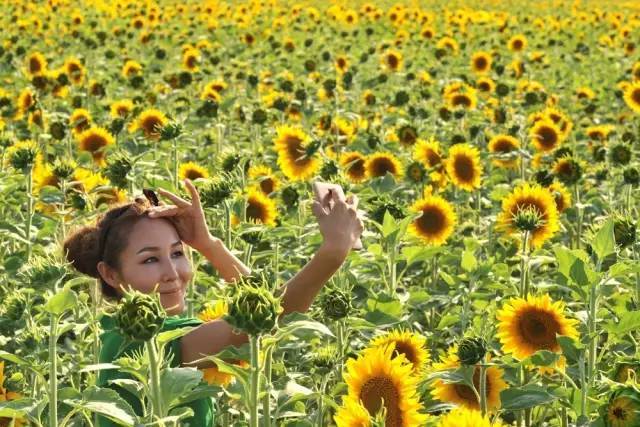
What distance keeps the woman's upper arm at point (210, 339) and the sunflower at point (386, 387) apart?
0.30 m

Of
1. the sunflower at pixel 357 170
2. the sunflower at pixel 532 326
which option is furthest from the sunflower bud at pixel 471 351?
the sunflower at pixel 357 170

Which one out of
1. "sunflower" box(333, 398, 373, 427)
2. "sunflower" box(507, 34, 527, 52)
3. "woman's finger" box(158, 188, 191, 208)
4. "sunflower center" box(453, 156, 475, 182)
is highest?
"sunflower" box(507, 34, 527, 52)

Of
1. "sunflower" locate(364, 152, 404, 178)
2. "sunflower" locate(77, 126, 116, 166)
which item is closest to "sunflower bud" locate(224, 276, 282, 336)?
"sunflower" locate(364, 152, 404, 178)

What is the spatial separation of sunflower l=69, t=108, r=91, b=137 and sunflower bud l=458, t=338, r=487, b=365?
381 cm

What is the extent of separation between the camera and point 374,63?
11.1 m

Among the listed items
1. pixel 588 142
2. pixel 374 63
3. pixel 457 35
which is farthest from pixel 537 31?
pixel 588 142

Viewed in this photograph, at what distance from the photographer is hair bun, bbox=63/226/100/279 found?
2.79 metres

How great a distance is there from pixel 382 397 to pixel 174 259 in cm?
87

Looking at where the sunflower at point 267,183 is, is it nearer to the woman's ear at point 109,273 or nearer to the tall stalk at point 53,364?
the woman's ear at point 109,273

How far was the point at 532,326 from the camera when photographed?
2.62m

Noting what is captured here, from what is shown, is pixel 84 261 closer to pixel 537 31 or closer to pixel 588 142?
pixel 588 142

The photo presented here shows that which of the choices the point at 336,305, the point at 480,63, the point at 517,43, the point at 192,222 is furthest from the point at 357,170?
the point at 517,43

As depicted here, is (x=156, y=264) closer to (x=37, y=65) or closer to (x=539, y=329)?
(x=539, y=329)

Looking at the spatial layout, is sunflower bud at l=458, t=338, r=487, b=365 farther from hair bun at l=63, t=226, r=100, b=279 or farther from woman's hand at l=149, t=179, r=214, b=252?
hair bun at l=63, t=226, r=100, b=279
